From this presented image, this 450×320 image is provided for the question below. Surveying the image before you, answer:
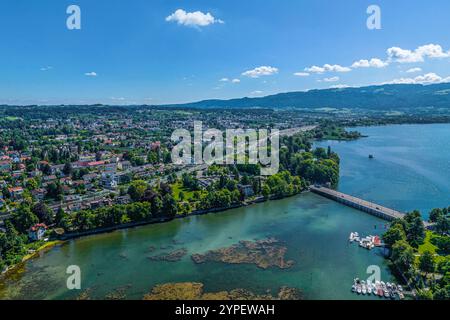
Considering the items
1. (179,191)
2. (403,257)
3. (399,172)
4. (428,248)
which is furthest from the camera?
(399,172)

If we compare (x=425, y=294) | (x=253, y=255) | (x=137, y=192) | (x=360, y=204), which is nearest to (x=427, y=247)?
(x=425, y=294)

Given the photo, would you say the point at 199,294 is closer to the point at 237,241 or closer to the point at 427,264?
the point at 237,241

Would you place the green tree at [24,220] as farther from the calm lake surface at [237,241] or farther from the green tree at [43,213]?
the calm lake surface at [237,241]

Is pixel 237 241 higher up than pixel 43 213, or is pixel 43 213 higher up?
pixel 43 213

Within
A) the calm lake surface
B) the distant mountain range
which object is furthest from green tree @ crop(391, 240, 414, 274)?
the distant mountain range
